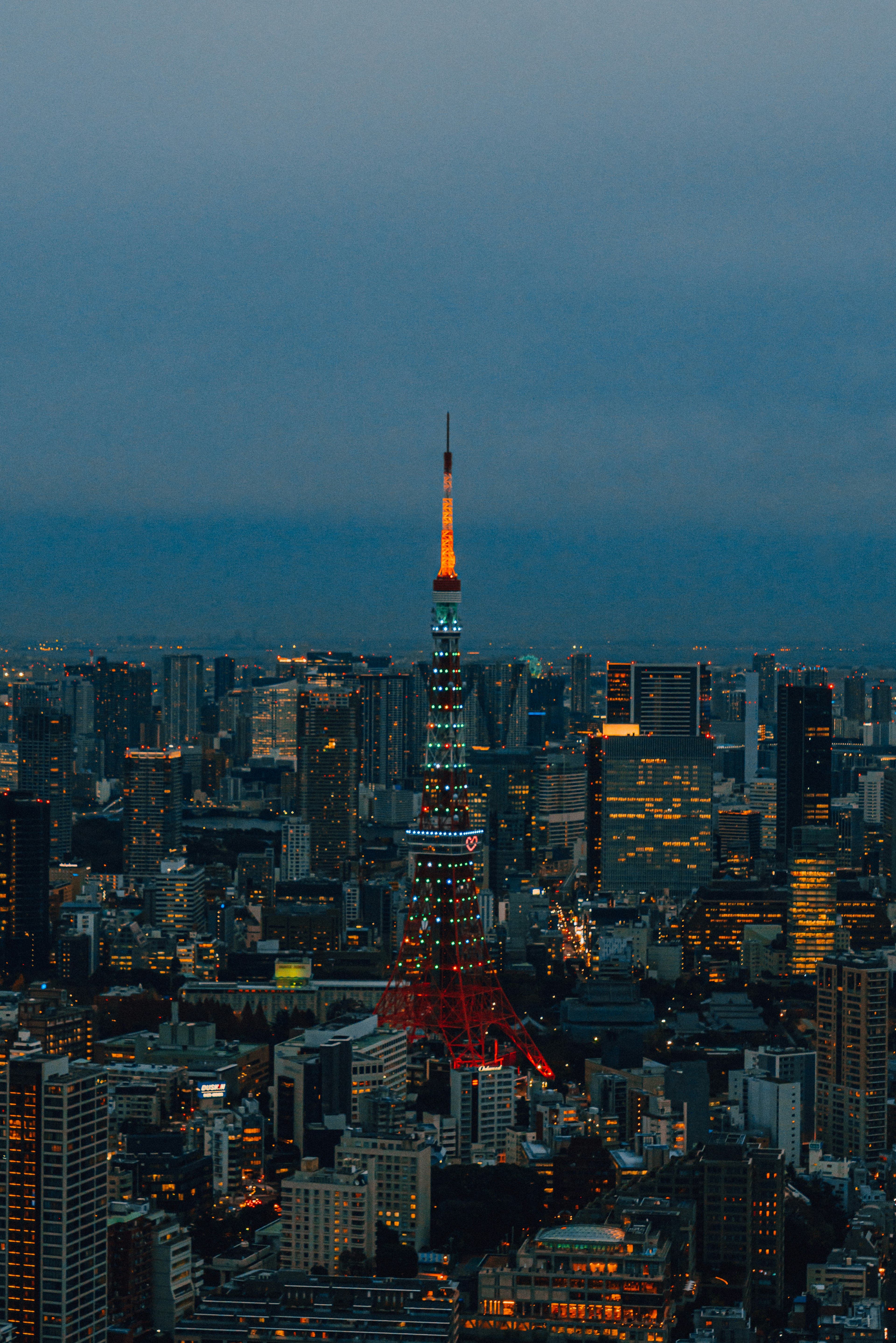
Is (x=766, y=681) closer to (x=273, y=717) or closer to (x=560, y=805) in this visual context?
(x=560, y=805)

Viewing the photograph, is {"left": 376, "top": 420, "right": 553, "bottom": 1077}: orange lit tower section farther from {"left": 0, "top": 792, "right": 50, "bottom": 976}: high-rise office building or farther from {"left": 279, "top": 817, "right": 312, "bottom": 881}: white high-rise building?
{"left": 279, "top": 817, "right": 312, "bottom": 881}: white high-rise building

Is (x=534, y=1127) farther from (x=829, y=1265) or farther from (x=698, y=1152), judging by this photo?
(x=829, y=1265)

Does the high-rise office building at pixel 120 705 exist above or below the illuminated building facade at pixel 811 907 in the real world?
above

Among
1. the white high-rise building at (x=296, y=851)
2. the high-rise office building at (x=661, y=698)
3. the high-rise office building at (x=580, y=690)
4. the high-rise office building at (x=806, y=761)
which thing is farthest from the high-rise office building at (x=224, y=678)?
the high-rise office building at (x=806, y=761)

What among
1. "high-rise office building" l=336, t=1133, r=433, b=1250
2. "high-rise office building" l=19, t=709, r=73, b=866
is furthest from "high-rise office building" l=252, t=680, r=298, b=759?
"high-rise office building" l=336, t=1133, r=433, b=1250

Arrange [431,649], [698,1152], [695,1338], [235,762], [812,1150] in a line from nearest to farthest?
[695,1338] → [698,1152] → [812,1150] → [431,649] → [235,762]

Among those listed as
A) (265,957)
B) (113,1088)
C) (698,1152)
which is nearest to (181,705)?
(265,957)

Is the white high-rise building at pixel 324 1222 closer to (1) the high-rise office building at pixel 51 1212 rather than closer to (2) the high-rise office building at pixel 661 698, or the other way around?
(1) the high-rise office building at pixel 51 1212
